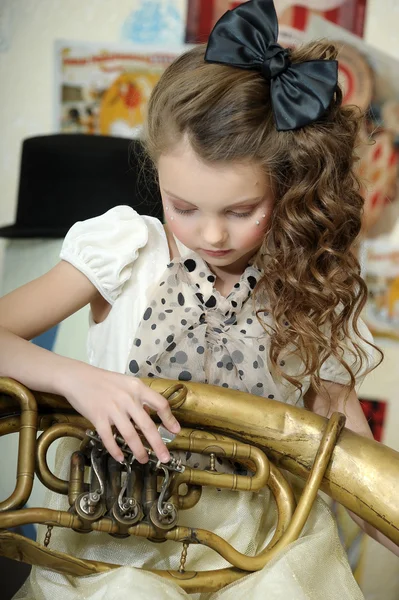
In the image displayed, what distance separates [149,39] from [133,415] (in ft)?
3.24

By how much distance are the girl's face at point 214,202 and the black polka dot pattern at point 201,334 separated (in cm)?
8

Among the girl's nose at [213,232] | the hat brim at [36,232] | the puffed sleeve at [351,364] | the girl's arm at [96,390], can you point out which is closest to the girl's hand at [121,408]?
the girl's arm at [96,390]

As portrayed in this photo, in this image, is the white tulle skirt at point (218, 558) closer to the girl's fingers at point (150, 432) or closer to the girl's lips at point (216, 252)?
the girl's fingers at point (150, 432)

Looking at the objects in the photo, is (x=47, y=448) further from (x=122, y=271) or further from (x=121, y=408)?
(x=122, y=271)

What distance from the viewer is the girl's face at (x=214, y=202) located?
714mm

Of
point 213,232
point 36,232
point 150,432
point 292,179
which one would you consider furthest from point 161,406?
point 36,232

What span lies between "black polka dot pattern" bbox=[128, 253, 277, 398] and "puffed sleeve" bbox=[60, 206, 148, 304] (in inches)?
1.8

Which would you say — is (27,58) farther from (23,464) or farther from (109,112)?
(23,464)

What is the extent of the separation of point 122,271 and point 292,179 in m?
0.21

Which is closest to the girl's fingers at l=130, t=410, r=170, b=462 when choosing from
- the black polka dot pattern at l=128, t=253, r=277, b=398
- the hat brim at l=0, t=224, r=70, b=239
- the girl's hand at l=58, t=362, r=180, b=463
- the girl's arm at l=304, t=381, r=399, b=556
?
the girl's hand at l=58, t=362, r=180, b=463

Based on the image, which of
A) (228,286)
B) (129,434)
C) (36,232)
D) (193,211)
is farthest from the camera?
(36,232)

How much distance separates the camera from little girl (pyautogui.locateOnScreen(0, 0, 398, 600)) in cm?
66

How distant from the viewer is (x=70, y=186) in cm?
119

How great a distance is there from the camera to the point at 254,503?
0.75m
